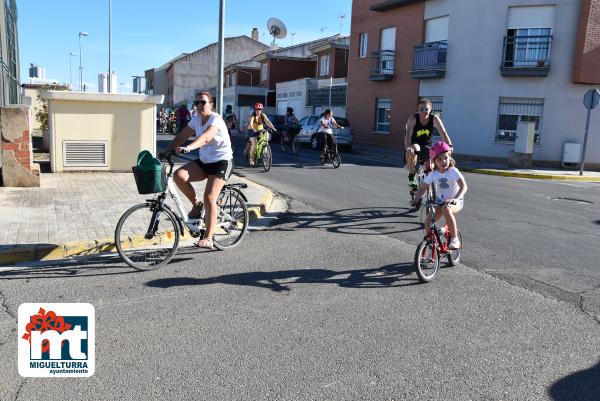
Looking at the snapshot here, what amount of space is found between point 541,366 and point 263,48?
66.7m

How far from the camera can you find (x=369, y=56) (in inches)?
1169

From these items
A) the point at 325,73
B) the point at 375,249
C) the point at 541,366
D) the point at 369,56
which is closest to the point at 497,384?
the point at 541,366

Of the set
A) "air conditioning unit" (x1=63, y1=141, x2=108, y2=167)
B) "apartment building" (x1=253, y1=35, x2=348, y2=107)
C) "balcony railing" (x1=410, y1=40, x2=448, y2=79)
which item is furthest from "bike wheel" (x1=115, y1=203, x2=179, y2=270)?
"apartment building" (x1=253, y1=35, x2=348, y2=107)

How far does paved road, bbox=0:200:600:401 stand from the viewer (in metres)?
3.38

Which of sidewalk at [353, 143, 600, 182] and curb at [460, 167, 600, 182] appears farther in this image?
sidewalk at [353, 143, 600, 182]

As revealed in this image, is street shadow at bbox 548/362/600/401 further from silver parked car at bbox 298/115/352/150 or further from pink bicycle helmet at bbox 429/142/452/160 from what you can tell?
silver parked car at bbox 298/115/352/150

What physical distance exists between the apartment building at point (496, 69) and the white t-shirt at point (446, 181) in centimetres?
1749

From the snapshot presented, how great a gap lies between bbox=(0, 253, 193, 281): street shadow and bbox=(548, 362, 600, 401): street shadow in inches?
157

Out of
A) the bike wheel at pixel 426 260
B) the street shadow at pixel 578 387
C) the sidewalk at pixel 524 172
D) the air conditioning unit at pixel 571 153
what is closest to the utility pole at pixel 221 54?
the bike wheel at pixel 426 260

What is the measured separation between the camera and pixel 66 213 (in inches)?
305

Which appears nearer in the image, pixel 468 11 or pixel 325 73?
pixel 468 11

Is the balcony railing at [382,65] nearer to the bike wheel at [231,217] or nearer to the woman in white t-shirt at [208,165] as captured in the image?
the bike wheel at [231,217]

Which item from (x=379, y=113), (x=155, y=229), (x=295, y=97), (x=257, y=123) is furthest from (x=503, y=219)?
(x=295, y=97)

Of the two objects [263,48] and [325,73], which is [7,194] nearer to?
[325,73]
